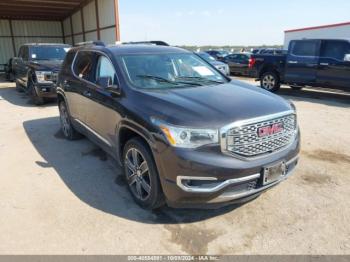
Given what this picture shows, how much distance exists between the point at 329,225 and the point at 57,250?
109 inches

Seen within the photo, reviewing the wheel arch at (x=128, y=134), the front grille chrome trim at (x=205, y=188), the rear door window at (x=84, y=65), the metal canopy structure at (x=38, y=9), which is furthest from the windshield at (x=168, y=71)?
the metal canopy structure at (x=38, y=9)

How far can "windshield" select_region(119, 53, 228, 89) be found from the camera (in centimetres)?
380

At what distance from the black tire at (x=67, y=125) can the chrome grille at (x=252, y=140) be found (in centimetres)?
397

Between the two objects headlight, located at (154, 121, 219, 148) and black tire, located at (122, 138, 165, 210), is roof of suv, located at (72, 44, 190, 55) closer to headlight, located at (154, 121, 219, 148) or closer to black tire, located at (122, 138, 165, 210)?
black tire, located at (122, 138, 165, 210)

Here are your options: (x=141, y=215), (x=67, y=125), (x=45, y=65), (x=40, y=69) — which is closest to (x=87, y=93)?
(x=67, y=125)

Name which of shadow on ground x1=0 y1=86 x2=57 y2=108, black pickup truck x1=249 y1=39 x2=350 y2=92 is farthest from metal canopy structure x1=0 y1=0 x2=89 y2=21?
black pickup truck x1=249 y1=39 x2=350 y2=92

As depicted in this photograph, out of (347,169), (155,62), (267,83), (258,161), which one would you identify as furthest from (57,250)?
(267,83)

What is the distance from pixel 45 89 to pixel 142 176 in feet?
23.1

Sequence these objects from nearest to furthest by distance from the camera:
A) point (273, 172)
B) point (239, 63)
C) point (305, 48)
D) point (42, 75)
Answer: point (273, 172)
point (42, 75)
point (305, 48)
point (239, 63)

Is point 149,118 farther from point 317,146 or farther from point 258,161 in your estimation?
point 317,146

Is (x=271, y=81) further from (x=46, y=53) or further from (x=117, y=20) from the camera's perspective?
(x=117, y=20)

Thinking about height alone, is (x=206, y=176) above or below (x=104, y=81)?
below

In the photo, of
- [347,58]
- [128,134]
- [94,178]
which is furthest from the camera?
[347,58]

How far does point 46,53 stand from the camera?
416 inches
